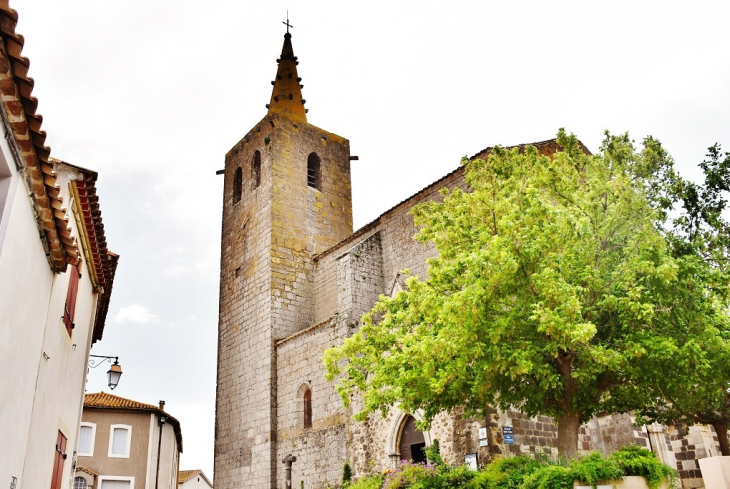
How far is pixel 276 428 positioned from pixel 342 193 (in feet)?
36.1

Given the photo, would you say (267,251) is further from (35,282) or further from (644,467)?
(35,282)

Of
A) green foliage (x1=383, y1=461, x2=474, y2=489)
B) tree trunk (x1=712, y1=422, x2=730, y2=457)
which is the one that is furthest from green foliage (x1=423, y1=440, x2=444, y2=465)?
tree trunk (x1=712, y1=422, x2=730, y2=457)

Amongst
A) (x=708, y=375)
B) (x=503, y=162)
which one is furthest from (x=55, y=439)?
(x=708, y=375)

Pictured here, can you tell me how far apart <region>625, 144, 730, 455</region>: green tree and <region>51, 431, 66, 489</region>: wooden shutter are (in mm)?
9583

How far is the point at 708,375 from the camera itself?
35.0ft

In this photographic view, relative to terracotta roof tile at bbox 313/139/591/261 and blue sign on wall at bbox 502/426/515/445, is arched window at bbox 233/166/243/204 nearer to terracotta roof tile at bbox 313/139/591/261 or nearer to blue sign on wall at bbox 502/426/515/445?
terracotta roof tile at bbox 313/139/591/261

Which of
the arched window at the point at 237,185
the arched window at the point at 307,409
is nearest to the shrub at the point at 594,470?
the arched window at the point at 307,409

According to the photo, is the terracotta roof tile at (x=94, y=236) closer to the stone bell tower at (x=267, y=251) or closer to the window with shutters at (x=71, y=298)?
the window with shutters at (x=71, y=298)

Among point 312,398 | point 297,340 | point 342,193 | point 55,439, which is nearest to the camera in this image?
point 55,439

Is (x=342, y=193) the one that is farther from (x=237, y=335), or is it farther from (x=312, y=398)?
(x=312, y=398)

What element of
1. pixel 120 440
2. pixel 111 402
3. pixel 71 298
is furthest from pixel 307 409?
pixel 71 298

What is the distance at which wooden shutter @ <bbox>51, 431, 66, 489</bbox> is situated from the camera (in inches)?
384

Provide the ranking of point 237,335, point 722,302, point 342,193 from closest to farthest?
1. point 722,302
2. point 237,335
3. point 342,193

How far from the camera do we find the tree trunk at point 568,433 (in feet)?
36.5
